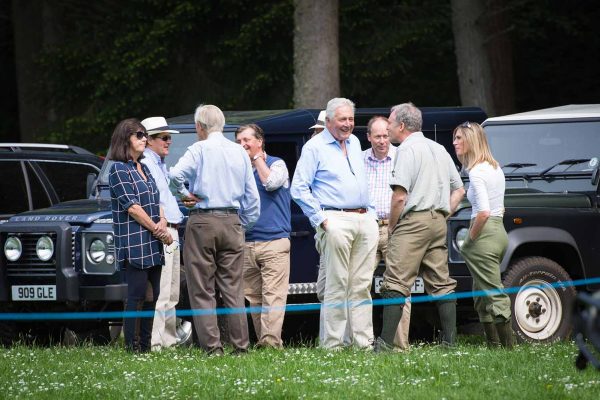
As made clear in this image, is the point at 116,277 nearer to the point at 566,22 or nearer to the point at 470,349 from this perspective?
the point at 470,349

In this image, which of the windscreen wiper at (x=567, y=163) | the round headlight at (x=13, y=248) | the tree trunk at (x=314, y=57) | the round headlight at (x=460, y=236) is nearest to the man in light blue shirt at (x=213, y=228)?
the round headlight at (x=460, y=236)

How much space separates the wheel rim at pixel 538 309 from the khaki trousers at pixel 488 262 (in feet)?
3.29

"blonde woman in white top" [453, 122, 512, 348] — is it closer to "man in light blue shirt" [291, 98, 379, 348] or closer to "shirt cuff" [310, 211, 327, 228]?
"man in light blue shirt" [291, 98, 379, 348]

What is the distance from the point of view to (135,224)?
30.5ft

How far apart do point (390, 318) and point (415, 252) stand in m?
0.51

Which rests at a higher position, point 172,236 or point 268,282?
point 172,236

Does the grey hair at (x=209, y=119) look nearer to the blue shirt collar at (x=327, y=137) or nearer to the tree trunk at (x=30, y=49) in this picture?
the blue shirt collar at (x=327, y=137)

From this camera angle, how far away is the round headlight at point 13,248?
10.8m

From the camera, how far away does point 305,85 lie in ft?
54.0

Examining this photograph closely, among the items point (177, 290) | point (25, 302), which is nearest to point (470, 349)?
point (177, 290)

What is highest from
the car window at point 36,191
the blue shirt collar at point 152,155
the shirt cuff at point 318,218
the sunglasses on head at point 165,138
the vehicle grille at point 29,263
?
the sunglasses on head at point 165,138

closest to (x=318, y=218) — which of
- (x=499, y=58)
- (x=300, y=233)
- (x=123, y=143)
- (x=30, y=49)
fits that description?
(x=123, y=143)

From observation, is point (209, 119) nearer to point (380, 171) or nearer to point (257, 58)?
point (380, 171)

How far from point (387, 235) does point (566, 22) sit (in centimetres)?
1066
